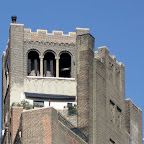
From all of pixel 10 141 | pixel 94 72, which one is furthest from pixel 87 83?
pixel 10 141

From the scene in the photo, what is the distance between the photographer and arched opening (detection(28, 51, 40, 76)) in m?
119

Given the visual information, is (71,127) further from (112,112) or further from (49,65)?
(49,65)

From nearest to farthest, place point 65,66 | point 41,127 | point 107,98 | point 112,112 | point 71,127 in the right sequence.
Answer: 1. point 41,127
2. point 71,127
3. point 107,98
4. point 112,112
5. point 65,66

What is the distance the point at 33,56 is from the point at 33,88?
12.7 ft

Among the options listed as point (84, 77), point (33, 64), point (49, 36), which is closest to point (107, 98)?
point (84, 77)

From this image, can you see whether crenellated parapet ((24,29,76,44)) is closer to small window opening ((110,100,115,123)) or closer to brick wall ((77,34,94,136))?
brick wall ((77,34,94,136))

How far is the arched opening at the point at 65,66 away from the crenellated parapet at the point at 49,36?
56.1 inches

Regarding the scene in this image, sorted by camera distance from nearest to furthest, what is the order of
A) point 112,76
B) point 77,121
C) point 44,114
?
point 44,114 < point 77,121 < point 112,76

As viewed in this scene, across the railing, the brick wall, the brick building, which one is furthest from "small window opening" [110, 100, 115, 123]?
the railing

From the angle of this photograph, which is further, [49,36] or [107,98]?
[49,36]

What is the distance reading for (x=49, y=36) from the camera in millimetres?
120438

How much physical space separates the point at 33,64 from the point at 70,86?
14.6ft

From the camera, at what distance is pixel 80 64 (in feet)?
368

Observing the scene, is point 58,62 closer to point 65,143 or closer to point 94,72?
point 94,72
